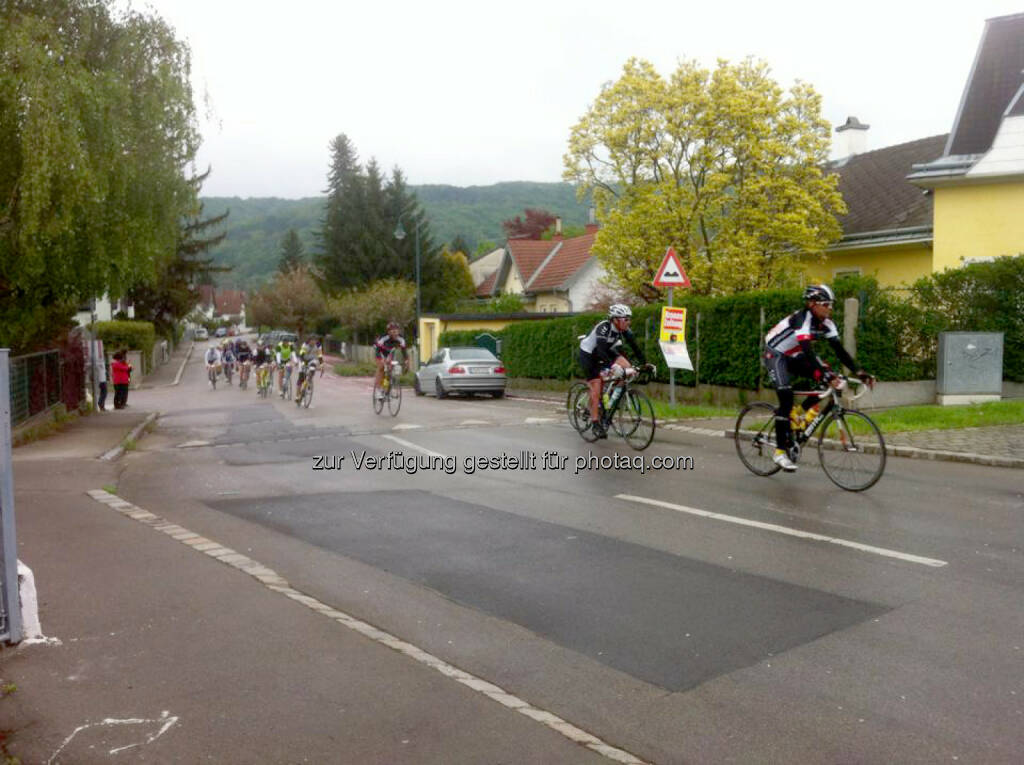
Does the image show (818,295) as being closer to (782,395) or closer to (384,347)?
(782,395)

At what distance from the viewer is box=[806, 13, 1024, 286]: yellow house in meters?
20.5

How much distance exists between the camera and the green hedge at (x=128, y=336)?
49.0 metres

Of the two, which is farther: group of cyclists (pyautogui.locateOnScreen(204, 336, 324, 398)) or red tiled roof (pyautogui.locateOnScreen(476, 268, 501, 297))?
red tiled roof (pyautogui.locateOnScreen(476, 268, 501, 297))

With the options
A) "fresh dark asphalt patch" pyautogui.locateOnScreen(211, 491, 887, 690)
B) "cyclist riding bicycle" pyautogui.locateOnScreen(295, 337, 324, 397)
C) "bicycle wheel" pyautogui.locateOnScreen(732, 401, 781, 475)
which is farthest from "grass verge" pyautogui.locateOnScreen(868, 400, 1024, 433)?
"cyclist riding bicycle" pyautogui.locateOnScreen(295, 337, 324, 397)

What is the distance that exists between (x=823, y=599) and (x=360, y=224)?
67.7 metres

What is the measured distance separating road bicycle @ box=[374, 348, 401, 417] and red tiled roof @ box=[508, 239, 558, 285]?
37.6 meters

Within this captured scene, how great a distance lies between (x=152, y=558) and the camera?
6977mm

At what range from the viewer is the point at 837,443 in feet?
31.1

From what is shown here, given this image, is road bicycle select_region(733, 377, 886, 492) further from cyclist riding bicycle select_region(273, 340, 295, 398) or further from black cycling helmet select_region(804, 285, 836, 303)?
cyclist riding bicycle select_region(273, 340, 295, 398)

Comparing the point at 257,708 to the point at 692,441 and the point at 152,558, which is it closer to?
the point at 152,558

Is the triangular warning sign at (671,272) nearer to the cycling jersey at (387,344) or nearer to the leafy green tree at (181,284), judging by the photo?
the cycling jersey at (387,344)

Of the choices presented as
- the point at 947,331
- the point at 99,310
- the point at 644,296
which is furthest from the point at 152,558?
the point at 99,310

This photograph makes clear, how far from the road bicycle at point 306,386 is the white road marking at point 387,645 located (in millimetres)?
15992

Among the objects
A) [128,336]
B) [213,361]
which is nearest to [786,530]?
[213,361]
